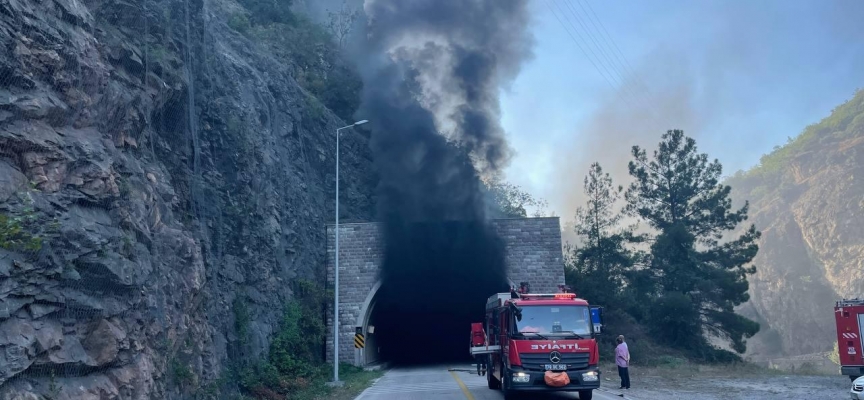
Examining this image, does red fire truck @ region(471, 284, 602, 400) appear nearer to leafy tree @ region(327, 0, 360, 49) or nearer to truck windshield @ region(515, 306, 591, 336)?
truck windshield @ region(515, 306, 591, 336)

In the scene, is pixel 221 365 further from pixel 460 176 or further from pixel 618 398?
pixel 460 176

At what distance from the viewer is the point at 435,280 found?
1454 inches

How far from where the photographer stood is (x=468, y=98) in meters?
38.6

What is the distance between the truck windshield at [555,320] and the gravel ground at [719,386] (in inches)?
105

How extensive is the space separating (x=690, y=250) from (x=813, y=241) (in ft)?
213

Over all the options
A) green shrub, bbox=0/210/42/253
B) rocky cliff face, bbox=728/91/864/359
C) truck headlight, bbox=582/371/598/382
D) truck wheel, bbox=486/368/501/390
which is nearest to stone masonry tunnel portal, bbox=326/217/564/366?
truck wheel, bbox=486/368/501/390

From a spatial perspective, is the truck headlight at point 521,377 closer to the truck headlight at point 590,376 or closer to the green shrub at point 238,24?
the truck headlight at point 590,376

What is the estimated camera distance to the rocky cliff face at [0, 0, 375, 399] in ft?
32.0

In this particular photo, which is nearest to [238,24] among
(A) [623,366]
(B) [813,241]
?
(A) [623,366]

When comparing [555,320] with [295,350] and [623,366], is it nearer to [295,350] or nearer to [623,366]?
[623,366]

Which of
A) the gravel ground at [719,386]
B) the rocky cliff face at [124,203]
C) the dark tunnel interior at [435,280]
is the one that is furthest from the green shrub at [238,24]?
the gravel ground at [719,386]

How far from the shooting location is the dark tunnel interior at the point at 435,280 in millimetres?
33438

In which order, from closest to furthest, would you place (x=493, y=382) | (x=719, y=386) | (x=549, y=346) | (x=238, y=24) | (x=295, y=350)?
1. (x=549, y=346)
2. (x=493, y=382)
3. (x=719, y=386)
4. (x=295, y=350)
5. (x=238, y=24)

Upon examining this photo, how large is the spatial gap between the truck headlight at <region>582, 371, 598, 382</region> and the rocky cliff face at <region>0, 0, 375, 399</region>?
8.71 m
